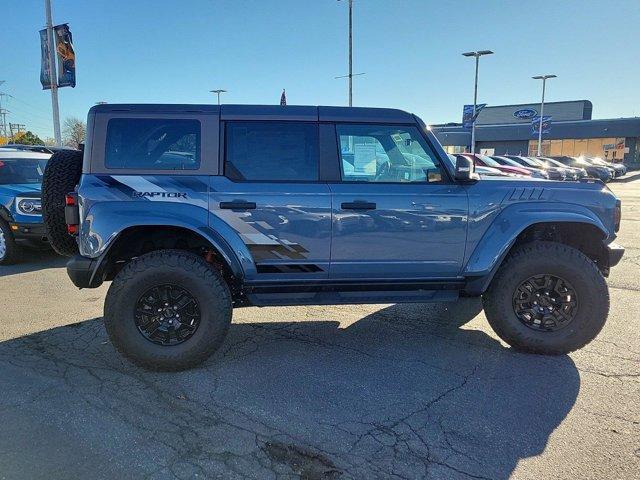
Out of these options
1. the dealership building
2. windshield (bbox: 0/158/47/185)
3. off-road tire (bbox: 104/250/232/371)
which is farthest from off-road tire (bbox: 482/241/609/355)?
the dealership building

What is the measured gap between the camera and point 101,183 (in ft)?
12.1

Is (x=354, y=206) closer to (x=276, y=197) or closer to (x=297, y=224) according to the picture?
(x=297, y=224)

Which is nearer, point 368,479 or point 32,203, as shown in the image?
point 368,479

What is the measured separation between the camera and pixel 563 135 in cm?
5522

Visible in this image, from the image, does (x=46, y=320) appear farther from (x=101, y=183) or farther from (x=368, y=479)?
(x=368, y=479)

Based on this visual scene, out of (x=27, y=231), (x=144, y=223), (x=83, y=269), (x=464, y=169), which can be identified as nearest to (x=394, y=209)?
(x=464, y=169)

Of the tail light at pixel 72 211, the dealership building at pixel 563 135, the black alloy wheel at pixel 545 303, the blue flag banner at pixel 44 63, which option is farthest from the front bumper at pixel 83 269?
the dealership building at pixel 563 135

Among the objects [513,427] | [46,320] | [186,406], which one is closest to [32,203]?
[46,320]

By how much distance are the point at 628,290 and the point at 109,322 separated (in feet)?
19.4

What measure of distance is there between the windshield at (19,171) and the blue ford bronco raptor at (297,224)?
498 centimetres

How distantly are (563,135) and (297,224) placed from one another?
196 feet

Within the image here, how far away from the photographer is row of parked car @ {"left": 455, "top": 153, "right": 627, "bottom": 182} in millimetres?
18109

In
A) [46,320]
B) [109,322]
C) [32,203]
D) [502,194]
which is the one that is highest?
[502,194]

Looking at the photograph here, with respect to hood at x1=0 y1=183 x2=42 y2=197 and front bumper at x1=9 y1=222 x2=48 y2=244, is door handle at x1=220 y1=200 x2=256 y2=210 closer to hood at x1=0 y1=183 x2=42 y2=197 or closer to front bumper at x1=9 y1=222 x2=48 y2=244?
front bumper at x1=9 y1=222 x2=48 y2=244
